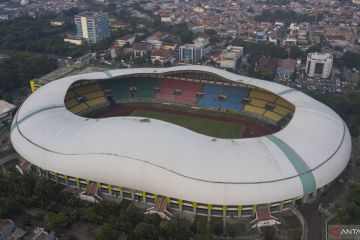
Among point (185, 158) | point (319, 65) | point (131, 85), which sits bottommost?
point (319, 65)

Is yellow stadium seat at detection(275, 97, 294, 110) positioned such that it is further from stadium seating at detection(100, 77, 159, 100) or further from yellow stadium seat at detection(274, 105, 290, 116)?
stadium seating at detection(100, 77, 159, 100)

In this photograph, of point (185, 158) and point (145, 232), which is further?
point (185, 158)

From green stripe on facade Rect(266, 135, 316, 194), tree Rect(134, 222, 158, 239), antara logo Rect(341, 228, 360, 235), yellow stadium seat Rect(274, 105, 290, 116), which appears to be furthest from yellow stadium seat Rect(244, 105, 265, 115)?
tree Rect(134, 222, 158, 239)

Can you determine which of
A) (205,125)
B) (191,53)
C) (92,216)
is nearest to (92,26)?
(191,53)

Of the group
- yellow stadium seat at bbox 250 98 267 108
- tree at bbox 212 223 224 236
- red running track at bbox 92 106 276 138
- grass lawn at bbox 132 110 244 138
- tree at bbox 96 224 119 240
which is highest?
yellow stadium seat at bbox 250 98 267 108

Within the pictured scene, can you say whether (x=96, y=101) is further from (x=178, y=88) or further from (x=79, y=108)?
(x=178, y=88)

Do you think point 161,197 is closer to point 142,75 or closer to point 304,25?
point 142,75

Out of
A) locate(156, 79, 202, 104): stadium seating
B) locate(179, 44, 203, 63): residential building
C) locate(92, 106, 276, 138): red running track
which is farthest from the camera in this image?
locate(179, 44, 203, 63): residential building

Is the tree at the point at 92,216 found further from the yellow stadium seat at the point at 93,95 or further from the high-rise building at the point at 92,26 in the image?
the high-rise building at the point at 92,26
